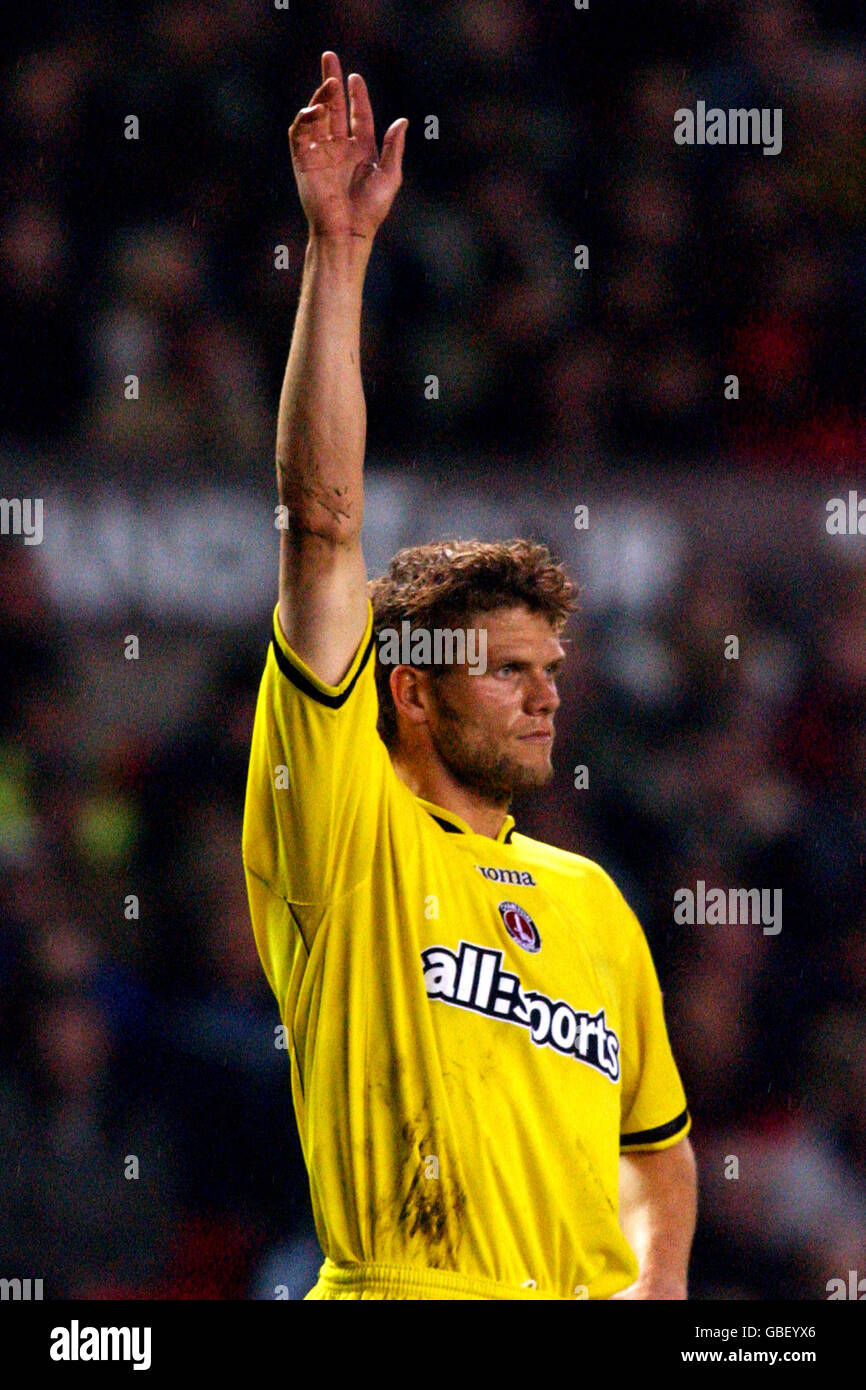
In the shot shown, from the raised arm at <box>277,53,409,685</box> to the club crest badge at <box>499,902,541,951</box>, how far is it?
53 cm

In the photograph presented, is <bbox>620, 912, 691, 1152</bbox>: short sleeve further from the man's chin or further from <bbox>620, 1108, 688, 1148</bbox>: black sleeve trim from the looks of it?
the man's chin

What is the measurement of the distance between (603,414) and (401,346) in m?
0.54

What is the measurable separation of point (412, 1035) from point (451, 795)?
451 millimetres

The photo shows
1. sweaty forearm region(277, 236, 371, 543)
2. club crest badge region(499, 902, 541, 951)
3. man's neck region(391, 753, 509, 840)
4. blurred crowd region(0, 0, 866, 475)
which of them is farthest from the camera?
blurred crowd region(0, 0, 866, 475)

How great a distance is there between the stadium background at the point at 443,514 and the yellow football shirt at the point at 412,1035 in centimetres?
98

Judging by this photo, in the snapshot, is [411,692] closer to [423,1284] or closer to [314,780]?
[314,780]

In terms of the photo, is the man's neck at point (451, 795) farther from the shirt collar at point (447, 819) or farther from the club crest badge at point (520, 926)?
the club crest badge at point (520, 926)

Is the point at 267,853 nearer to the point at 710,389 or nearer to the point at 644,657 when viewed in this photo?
the point at 644,657

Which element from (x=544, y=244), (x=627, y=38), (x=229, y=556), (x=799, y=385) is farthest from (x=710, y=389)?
(x=229, y=556)

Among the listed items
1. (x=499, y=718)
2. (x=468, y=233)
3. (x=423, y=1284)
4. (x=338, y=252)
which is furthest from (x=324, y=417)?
(x=468, y=233)

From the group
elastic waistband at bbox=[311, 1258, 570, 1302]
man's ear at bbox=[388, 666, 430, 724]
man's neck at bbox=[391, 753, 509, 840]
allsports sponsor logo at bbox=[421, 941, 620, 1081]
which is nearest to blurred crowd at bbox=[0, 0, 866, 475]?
man's ear at bbox=[388, 666, 430, 724]

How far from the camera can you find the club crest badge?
259 cm

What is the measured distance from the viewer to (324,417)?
2279 millimetres
